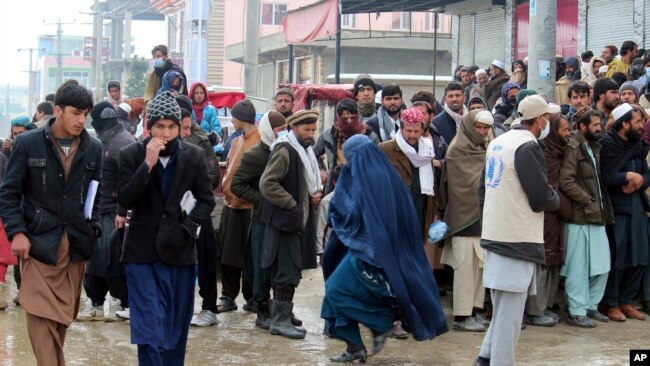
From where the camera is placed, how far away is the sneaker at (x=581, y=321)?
32.2ft

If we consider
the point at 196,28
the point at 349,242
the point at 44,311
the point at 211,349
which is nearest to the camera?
the point at 44,311

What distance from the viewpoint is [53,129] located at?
22.4ft

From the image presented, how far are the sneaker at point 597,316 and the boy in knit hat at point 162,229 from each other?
4471mm

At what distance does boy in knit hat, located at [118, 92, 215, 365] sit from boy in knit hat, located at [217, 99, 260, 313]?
295 cm

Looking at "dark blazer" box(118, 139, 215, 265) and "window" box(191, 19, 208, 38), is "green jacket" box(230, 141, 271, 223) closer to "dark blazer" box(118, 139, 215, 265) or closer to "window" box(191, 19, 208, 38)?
"dark blazer" box(118, 139, 215, 265)

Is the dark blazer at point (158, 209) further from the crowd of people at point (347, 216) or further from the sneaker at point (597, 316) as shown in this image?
the sneaker at point (597, 316)

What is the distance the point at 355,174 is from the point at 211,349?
187 centimetres

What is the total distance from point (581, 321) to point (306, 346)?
255 cm

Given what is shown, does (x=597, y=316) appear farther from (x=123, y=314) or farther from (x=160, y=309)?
(x=160, y=309)

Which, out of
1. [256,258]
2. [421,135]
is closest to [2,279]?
[256,258]

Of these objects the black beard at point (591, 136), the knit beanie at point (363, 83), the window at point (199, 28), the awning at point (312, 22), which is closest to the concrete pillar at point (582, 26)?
the awning at point (312, 22)

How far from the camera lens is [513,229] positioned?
24.6 feet

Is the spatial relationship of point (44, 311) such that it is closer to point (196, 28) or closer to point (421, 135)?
point (421, 135)

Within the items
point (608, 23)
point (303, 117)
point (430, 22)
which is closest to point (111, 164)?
point (303, 117)
